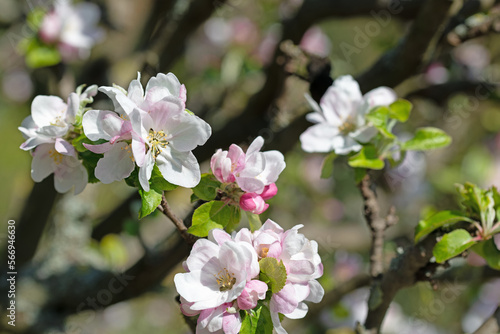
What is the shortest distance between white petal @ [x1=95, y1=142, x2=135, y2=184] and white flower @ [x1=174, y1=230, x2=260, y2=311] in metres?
0.15

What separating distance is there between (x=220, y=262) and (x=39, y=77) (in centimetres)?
207

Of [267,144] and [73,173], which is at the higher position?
[73,173]

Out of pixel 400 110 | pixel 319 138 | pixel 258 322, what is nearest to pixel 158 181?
pixel 258 322

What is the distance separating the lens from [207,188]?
850mm

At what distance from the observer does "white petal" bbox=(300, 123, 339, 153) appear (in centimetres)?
115

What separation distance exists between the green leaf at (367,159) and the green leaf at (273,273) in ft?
1.25

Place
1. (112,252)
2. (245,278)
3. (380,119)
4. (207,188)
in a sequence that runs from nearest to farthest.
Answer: (245,278) → (207,188) → (380,119) → (112,252)

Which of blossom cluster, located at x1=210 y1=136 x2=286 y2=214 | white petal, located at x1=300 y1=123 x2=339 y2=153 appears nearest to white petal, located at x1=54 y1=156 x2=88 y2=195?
blossom cluster, located at x1=210 y1=136 x2=286 y2=214

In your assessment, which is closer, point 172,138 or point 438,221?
point 172,138

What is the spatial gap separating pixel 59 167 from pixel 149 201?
0.74 ft

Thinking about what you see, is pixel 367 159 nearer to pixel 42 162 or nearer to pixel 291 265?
pixel 291 265

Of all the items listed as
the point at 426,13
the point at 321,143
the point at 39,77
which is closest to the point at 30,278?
the point at 39,77

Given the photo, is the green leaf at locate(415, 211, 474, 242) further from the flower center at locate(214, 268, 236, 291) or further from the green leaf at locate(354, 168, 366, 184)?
the flower center at locate(214, 268, 236, 291)

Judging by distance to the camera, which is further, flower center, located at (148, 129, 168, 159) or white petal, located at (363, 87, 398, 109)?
white petal, located at (363, 87, 398, 109)
